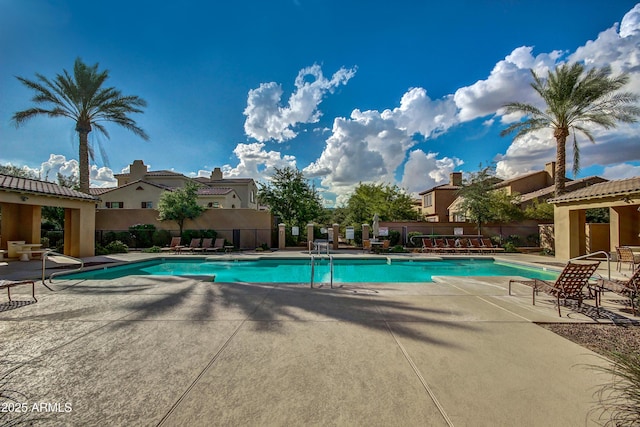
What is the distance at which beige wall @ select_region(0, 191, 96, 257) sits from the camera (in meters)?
14.1

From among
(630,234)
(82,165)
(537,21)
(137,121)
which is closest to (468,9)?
(537,21)

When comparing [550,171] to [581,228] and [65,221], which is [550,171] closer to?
[581,228]

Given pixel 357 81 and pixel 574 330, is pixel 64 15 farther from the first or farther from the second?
pixel 574 330

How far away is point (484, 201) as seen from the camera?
64.6ft

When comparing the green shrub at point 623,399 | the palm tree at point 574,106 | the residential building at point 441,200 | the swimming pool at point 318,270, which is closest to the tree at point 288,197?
the swimming pool at point 318,270

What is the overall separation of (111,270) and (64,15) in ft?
31.8

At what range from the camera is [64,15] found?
33.5 feet

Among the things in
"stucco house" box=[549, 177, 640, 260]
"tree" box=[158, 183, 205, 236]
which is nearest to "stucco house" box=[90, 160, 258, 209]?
"tree" box=[158, 183, 205, 236]

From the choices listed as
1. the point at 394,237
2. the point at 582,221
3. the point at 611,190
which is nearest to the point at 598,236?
the point at 582,221

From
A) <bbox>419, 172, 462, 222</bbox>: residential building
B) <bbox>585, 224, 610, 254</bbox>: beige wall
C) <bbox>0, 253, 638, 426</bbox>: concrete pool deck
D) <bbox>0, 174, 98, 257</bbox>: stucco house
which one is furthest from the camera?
<bbox>419, 172, 462, 222</bbox>: residential building

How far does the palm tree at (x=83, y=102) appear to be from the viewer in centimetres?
1633

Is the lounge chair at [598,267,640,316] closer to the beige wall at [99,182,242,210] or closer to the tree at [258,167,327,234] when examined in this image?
the tree at [258,167,327,234]

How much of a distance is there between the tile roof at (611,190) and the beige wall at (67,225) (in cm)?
2478

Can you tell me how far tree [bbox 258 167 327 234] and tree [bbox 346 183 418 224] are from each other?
19.5 ft
